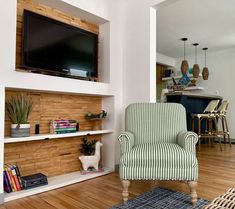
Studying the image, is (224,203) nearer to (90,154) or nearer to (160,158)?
(160,158)

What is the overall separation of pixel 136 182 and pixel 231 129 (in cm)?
428

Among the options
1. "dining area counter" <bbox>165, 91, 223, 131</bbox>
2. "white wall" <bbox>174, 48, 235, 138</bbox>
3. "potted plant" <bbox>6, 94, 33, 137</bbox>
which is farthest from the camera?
"white wall" <bbox>174, 48, 235, 138</bbox>

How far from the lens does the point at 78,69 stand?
2645 mm

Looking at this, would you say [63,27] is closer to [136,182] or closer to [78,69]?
[78,69]

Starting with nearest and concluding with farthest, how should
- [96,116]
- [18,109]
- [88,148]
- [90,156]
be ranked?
[18,109] < [90,156] < [88,148] < [96,116]

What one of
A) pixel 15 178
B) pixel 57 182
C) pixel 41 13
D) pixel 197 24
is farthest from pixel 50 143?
pixel 197 24

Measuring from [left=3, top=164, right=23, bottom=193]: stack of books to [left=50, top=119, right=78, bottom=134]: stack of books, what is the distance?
58cm

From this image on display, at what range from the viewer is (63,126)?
2.55 meters

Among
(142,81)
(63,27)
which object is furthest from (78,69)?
(142,81)

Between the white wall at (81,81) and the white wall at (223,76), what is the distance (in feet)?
13.2

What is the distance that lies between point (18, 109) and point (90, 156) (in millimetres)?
1058

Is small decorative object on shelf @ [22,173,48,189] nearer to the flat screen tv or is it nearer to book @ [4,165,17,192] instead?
book @ [4,165,17,192]

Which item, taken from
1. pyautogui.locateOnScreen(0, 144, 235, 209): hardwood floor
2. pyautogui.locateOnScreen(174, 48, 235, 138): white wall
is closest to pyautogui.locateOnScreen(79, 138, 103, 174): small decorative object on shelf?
pyautogui.locateOnScreen(0, 144, 235, 209): hardwood floor

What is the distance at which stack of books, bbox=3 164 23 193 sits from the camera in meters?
2.01
